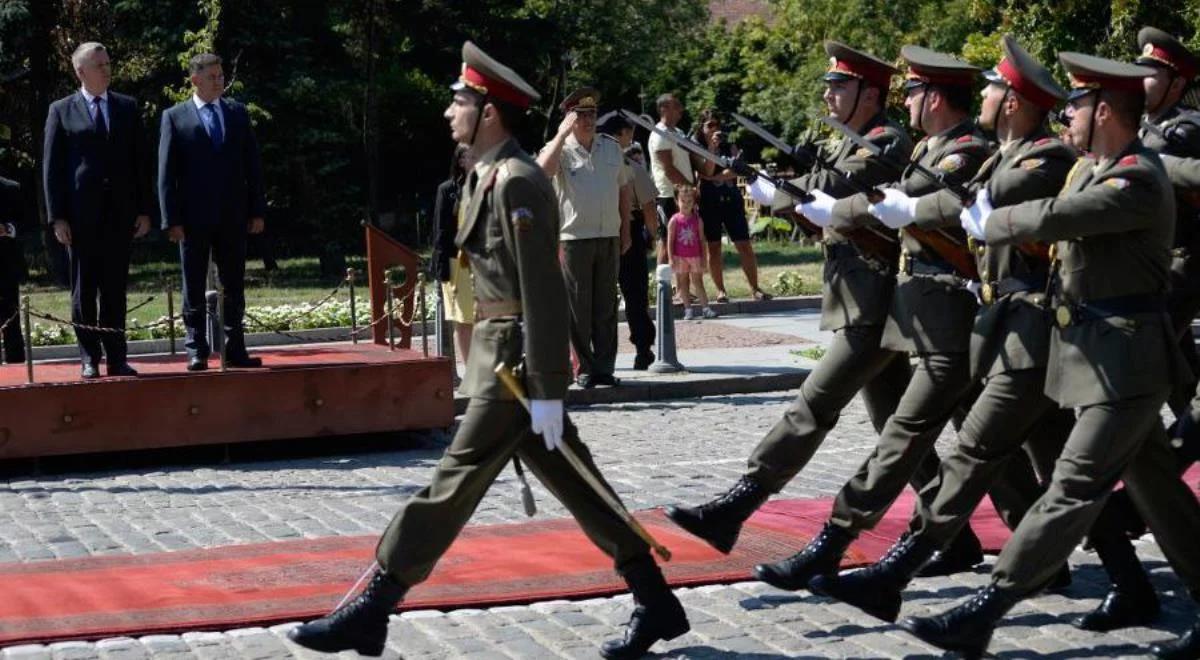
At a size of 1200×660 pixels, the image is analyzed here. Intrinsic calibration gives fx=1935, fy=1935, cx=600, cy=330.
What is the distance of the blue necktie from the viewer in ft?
37.4

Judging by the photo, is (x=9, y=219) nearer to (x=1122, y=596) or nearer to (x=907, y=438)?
(x=907, y=438)

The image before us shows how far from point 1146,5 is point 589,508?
15.2 metres

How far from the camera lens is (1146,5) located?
20125mm

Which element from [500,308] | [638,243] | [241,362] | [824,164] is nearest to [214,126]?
[241,362]

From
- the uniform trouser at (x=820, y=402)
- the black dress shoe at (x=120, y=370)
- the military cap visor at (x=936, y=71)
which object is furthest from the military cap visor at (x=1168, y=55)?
the black dress shoe at (x=120, y=370)

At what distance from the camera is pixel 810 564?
23.6ft

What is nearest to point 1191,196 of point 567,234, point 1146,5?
point 567,234

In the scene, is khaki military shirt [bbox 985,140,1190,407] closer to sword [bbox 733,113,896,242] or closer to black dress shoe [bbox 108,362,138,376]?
sword [bbox 733,113,896,242]

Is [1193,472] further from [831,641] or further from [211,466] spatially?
[211,466]

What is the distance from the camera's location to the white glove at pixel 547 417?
631 cm

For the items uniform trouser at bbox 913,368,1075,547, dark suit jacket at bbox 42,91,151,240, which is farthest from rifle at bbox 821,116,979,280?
dark suit jacket at bbox 42,91,151,240

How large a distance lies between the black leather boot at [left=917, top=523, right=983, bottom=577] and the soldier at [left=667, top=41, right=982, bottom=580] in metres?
0.72

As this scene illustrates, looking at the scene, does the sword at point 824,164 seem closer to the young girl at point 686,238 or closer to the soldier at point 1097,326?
the soldier at point 1097,326

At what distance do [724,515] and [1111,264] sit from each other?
194cm
